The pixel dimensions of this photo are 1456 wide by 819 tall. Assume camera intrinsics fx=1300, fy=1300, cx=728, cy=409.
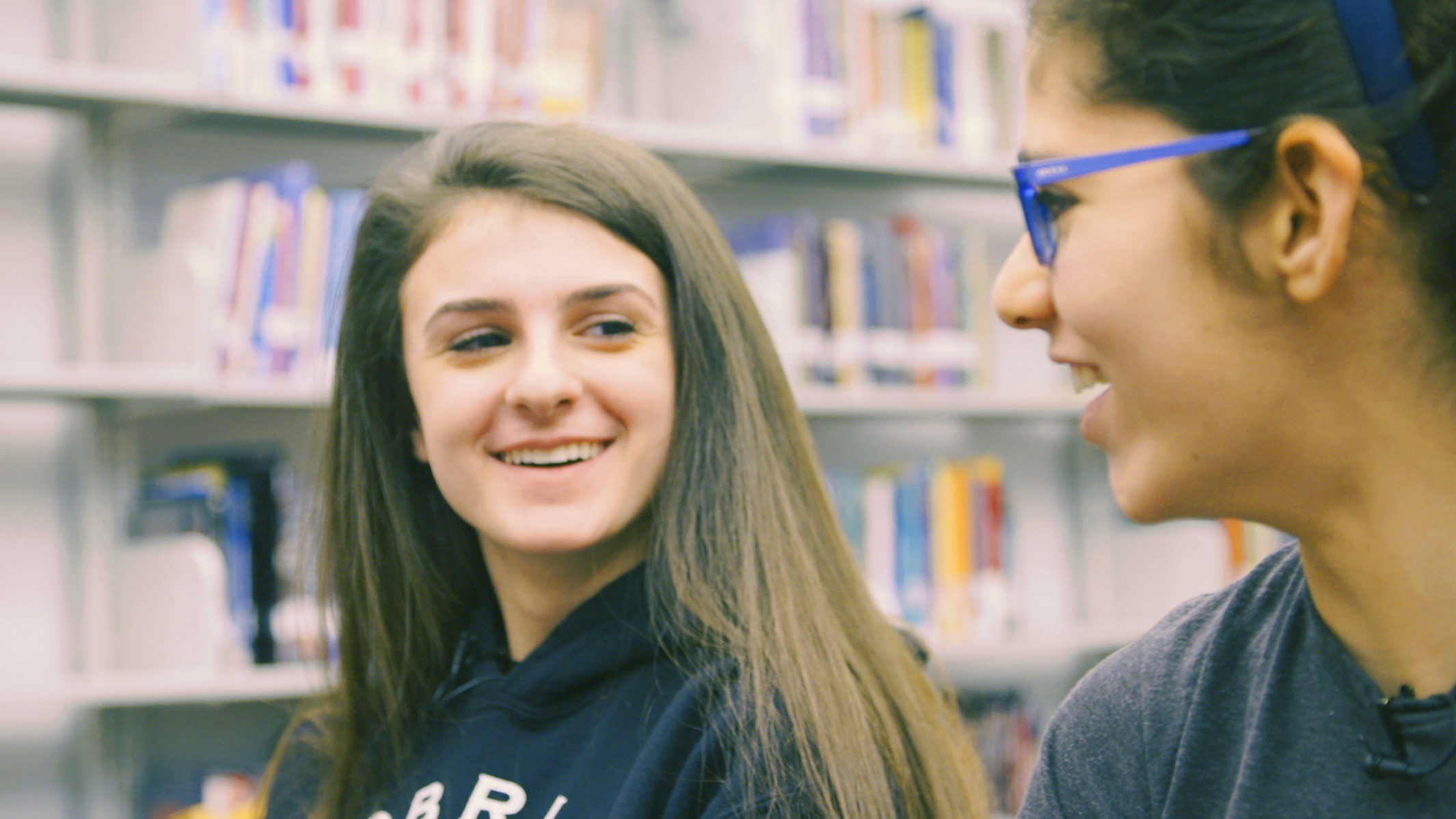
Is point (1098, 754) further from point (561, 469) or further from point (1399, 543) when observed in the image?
point (561, 469)

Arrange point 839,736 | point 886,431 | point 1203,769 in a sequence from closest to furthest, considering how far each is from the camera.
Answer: point 1203,769, point 839,736, point 886,431

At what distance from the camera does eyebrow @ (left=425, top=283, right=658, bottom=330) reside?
3.83ft

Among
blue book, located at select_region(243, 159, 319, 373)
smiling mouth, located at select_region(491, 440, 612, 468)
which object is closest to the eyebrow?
smiling mouth, located at select_region(491, 440, 612, 468)

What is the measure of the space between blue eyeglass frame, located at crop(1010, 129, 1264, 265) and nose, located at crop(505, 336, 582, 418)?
1.70 ft

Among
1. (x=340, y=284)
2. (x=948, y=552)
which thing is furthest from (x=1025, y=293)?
(x=948, y=552)

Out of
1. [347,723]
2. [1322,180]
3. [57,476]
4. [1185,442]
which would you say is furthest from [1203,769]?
[57,476]

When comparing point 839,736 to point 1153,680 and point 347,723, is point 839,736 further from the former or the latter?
point 347,723

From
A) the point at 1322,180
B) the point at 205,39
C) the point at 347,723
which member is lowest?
the point at 347,723

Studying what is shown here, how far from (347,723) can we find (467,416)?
1.35 feet

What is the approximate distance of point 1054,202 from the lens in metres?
0.74

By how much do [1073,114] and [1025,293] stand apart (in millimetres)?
104

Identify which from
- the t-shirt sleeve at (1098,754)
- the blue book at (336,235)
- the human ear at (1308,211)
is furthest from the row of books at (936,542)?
the human ear at (1308,211)

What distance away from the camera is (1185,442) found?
71 cm

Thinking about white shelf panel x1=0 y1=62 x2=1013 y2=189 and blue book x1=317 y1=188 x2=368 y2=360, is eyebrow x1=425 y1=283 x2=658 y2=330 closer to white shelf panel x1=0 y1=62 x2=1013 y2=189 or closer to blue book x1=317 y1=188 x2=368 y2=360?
white shelf panel x1=0 y1=62 x2=1013 y2=189
